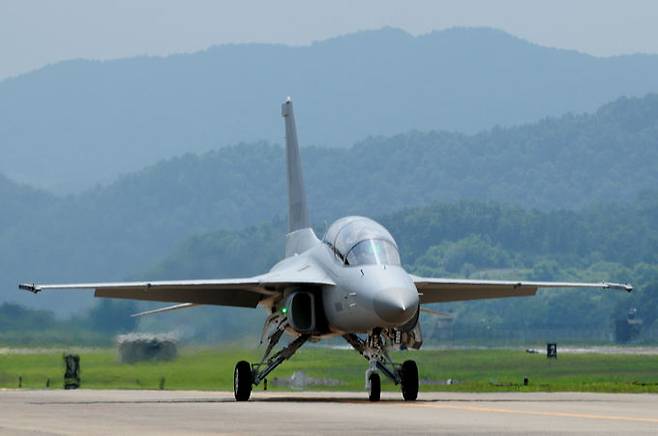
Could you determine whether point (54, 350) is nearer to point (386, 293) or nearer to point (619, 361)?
point (386, 293)

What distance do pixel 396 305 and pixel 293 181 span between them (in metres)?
11.6

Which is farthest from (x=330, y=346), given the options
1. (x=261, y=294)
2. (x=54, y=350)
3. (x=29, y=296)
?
(x=261, y=294)

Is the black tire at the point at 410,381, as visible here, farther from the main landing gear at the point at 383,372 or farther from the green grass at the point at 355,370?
the green grass at the point at 355,370

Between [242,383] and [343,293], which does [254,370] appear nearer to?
[242,383]

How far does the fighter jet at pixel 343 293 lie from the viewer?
29969 mm

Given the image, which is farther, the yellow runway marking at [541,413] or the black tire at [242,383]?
the black tire at [242,383]

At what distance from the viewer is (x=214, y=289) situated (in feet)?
114

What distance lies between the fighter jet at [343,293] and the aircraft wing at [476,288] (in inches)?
0.8

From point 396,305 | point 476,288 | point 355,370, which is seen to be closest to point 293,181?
point 476,288

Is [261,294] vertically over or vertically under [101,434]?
over

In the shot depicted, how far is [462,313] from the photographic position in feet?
490

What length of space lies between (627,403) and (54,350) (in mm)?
24973

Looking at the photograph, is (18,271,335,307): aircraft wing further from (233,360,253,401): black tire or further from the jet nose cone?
the jet nose cone

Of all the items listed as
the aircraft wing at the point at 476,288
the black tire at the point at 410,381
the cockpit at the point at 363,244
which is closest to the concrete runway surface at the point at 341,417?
the black tire at the point at 410,381
